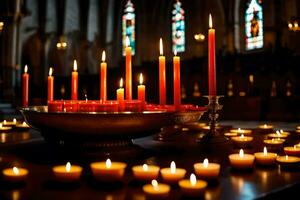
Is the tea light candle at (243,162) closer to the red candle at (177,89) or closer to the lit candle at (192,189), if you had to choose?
the lit candle at (192,189)

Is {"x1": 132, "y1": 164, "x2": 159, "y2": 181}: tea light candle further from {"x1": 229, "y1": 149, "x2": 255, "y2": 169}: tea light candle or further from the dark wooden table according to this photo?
{"x1": 229, "y1": 149, "x2": 255, "y2": 169}: tea light candle

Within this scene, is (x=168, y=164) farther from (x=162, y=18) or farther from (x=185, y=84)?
(x=162, y=18)

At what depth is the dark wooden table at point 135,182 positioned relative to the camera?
93cm

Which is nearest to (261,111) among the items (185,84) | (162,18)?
(185,84)

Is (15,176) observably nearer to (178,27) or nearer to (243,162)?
(243,162)

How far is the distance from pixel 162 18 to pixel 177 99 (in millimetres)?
17129

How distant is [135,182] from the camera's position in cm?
106

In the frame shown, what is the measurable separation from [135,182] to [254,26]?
51.8 feet

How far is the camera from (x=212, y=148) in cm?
176

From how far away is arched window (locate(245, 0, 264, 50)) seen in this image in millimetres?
15445

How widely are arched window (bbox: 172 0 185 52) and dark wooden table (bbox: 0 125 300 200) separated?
16.7 meters

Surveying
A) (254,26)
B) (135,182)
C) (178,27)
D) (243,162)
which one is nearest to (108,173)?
(135,182)

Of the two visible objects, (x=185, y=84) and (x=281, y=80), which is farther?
(x=185, y=84)

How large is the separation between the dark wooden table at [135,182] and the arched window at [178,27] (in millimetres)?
16671
